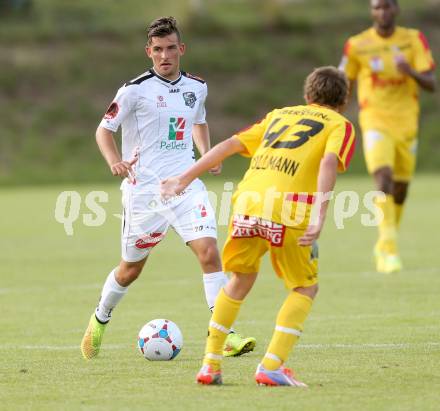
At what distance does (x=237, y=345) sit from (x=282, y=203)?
1795mm

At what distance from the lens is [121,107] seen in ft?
28.3

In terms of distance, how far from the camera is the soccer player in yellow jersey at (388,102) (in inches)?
546

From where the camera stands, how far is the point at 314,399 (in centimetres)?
637

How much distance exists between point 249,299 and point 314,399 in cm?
538

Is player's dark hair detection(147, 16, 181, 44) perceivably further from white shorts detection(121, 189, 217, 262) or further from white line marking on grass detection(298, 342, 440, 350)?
white line marking on grass detection(298, 342, 440, 350)

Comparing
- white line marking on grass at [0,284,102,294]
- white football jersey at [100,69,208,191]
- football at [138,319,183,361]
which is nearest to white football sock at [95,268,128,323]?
football at [138,319,183,361]

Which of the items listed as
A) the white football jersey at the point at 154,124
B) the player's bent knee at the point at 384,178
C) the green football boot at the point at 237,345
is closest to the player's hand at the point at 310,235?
the green football boot at the point at 237,345

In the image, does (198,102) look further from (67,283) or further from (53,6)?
(53,6)

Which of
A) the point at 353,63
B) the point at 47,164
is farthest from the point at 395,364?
the point at 47,164

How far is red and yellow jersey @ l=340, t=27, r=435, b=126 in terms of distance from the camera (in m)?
14.1

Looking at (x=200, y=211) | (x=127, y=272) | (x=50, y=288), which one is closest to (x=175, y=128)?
(x=200, y=211)

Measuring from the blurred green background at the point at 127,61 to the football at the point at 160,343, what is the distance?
28605mm

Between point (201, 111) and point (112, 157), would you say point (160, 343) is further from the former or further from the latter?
point (201, 111)

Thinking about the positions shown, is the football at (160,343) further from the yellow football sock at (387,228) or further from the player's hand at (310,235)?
the yellow football sock at (387,228)
